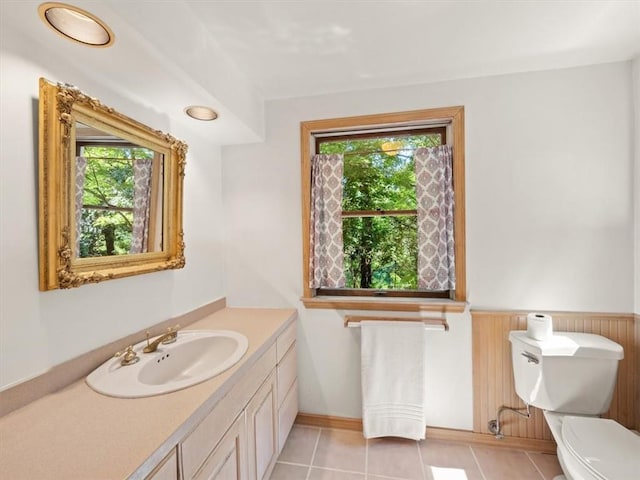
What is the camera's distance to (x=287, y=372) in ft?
5.72

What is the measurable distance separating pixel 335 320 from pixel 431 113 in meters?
1.46

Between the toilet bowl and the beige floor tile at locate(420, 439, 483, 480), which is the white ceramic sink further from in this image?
the toilet bowl

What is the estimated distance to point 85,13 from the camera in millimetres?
856

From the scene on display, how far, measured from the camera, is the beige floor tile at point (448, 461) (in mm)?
1536

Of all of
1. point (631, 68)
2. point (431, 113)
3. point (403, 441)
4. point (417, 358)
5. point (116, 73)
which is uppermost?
point (631, 68)

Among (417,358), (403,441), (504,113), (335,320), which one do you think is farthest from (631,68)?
(403,441)

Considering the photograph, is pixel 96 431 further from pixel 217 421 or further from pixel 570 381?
pixel 570 381

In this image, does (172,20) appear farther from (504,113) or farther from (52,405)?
(504,113)

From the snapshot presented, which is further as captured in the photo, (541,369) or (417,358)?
(417,358)

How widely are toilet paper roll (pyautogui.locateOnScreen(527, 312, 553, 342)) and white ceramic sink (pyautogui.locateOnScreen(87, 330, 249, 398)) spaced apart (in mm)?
1525

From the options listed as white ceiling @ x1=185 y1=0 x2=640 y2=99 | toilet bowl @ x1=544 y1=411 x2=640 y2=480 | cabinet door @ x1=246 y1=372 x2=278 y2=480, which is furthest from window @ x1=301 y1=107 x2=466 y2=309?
toilet bowl @ x1=544 y1=411 x2=640 y2=480

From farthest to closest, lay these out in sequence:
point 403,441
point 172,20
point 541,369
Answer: point 403,441 → point 541,369 → point 172,20

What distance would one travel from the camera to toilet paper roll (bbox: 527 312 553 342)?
60.0 inches

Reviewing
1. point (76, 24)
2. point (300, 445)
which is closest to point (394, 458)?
point (300, 445)
